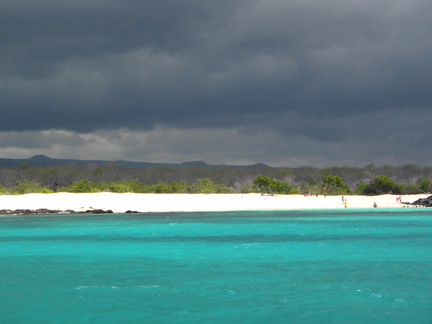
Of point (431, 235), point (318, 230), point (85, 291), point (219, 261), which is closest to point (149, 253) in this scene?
point (219, 261)

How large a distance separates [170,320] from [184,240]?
2085cm

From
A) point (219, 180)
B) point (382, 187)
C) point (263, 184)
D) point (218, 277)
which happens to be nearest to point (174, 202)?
point (263, 184)

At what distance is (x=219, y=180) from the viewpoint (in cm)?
14575

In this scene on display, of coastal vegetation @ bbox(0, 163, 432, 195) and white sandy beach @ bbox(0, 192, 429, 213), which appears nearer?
white sandy beach @ bbox(0, 192, 429, 213)

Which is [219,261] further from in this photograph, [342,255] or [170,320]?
[170,320]

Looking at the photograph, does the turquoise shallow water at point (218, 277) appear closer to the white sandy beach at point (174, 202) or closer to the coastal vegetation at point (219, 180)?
the white sandy beach at point (174, 202)

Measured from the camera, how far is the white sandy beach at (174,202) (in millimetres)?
78188

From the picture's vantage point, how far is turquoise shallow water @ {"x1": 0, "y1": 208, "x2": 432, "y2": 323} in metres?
17.6

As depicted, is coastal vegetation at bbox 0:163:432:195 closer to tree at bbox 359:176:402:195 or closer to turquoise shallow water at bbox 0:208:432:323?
tree at bbox 359:176:402:195

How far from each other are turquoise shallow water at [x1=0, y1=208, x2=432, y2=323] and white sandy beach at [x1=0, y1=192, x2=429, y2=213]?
36.3 metres

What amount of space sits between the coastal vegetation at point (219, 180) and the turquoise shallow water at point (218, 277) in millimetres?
63303

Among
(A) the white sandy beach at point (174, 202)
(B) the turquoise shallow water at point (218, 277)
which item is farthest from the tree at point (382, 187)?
(B) the turquoise shallow water at point (218, 277)

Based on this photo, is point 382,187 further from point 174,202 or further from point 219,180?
point 219,180

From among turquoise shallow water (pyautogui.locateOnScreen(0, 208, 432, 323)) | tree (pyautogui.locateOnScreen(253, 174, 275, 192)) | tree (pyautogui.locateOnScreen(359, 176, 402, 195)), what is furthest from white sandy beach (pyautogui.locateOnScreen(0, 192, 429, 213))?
turquoise shallow water (pyautogui.locateOnScreen(0, 208, 432, 323))
